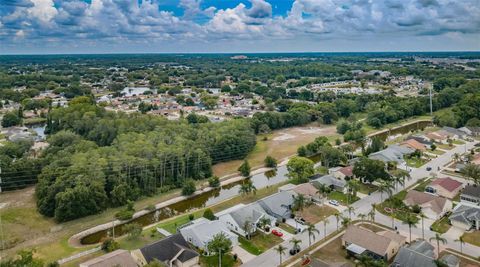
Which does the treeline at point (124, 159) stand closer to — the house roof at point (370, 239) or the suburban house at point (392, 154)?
the suburban house at point (392, 154)

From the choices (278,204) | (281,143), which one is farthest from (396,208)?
(281,143)

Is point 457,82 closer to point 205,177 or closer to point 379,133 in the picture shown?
point 379,133

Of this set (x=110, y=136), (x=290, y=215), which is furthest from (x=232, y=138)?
(x=290, y=215)

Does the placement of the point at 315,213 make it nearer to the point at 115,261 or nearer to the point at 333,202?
the point at 333,202

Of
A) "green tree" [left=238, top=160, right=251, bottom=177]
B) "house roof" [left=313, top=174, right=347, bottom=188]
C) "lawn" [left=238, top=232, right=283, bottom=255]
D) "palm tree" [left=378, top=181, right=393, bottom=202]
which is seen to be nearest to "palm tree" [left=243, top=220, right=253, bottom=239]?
"lawn" [left=238, top=232, right=283, bottom=255]

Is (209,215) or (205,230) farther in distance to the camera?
(209,215)

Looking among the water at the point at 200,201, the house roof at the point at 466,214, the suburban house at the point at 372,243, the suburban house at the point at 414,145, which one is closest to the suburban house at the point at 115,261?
the water at the point at 200,201
